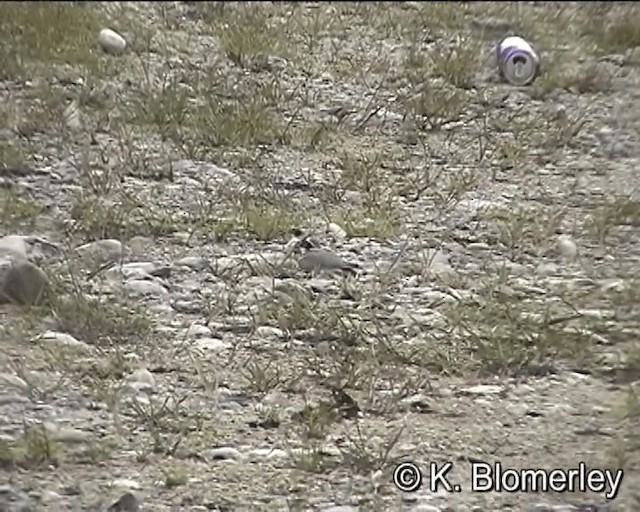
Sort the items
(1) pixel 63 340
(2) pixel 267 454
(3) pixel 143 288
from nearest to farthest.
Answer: (2) pixel 267 454 → (1) pixel 63 340 → (3) pixel 143 288

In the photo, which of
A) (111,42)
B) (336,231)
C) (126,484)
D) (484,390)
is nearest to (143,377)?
(126,484)

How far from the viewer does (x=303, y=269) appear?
3723mm

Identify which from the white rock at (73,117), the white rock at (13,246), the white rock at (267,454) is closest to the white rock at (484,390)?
the white rock at (267,454)

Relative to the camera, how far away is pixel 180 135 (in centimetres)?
480

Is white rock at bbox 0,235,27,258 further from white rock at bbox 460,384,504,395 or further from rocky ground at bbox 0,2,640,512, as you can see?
white rock at bbox 460,384,504,395

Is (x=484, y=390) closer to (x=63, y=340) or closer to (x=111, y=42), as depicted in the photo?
(x=63, y=340)

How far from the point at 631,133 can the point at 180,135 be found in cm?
209

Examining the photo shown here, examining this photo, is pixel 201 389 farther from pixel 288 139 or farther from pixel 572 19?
pixel 572 19

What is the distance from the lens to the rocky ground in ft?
8.96

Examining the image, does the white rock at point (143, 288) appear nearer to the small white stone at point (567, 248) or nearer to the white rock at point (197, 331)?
the white rock at point (197, 331)

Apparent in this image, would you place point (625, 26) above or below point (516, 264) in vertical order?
above

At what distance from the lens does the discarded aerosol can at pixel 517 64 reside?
5.71 meters

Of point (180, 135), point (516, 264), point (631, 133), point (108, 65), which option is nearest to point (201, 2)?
point (108, 65)

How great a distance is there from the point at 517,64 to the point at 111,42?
2224 mm
